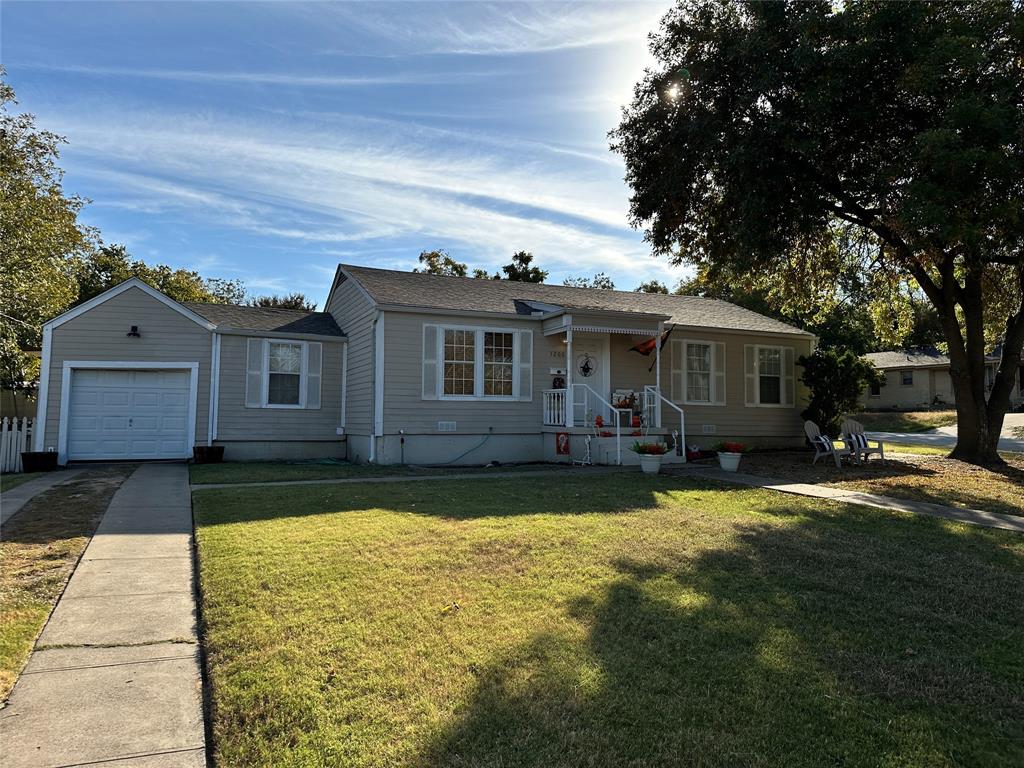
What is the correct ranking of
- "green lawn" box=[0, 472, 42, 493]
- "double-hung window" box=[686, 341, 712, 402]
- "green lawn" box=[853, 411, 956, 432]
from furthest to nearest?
1. "green lawn" box=[853, 411, 956, 432]
2. "double-hung window" box=[686, 341, 712, 402]
3. "green lawn" box=[0, 472, 42, 493]

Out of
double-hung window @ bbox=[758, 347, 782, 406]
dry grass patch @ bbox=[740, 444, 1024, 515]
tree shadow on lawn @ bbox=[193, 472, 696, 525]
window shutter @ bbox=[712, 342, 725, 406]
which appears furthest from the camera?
double-hung window @ bbox=[758, 347, 782, 406]

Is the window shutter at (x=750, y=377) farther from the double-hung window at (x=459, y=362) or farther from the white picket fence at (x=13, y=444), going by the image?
the white picket fence at (x=13, y=444)

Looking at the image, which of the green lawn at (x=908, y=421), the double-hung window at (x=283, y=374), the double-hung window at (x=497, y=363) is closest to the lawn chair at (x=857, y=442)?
the double-hung window at (x=497, y=363)

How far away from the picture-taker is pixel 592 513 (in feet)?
24.8

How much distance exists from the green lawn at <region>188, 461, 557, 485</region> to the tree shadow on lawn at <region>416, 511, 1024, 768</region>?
762 cm

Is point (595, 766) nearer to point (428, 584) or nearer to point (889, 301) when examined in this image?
point (428, 584)

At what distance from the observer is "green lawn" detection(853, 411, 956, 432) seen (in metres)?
27.7

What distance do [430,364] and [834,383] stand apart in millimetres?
10648

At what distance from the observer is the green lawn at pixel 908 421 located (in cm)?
2770

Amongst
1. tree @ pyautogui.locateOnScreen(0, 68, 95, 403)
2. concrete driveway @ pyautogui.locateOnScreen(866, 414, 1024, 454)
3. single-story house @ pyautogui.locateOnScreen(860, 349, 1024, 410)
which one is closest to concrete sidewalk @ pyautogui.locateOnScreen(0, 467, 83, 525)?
tree @ pyautogui.locateOnScreen(0, 68, 95, 403)

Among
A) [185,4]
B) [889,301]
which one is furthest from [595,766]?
[889,301]

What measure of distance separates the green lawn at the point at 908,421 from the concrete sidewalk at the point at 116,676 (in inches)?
1180

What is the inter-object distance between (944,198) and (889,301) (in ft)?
31.2

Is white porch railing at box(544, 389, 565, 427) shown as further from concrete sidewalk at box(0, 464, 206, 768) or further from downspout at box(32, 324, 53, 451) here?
downspout at box(32, 324, 53, 451)
